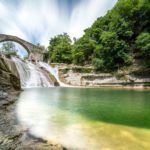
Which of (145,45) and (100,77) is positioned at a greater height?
(145,45)

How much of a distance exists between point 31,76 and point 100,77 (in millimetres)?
8627

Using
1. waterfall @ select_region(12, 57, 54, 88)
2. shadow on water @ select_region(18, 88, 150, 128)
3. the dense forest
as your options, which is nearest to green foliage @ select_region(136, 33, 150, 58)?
the dense forest

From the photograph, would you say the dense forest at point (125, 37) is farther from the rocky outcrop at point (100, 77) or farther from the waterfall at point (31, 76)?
the waterfall at point (31, 76)

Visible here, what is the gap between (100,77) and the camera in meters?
19.5

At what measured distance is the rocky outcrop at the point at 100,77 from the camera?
1716 centimetres

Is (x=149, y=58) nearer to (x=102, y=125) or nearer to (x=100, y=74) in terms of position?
(x=100, y=74)

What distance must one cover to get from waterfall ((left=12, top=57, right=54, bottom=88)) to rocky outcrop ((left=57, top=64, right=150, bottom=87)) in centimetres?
353

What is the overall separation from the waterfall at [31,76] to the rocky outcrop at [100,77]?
3530mm

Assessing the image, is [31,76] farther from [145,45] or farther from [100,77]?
[145,45]

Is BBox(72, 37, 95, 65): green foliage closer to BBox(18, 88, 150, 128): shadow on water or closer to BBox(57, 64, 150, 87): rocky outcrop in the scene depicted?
BBox(57, 64, 150, 87): rocky outcrop

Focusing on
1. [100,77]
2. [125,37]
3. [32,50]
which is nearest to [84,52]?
[100,77]

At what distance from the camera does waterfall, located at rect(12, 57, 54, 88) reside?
677 inches

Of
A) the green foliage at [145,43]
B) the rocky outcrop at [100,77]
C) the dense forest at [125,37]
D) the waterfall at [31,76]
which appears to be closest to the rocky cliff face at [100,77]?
the rocky outcrop at [100,77]

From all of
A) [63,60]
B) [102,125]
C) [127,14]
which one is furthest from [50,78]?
[102,125]
